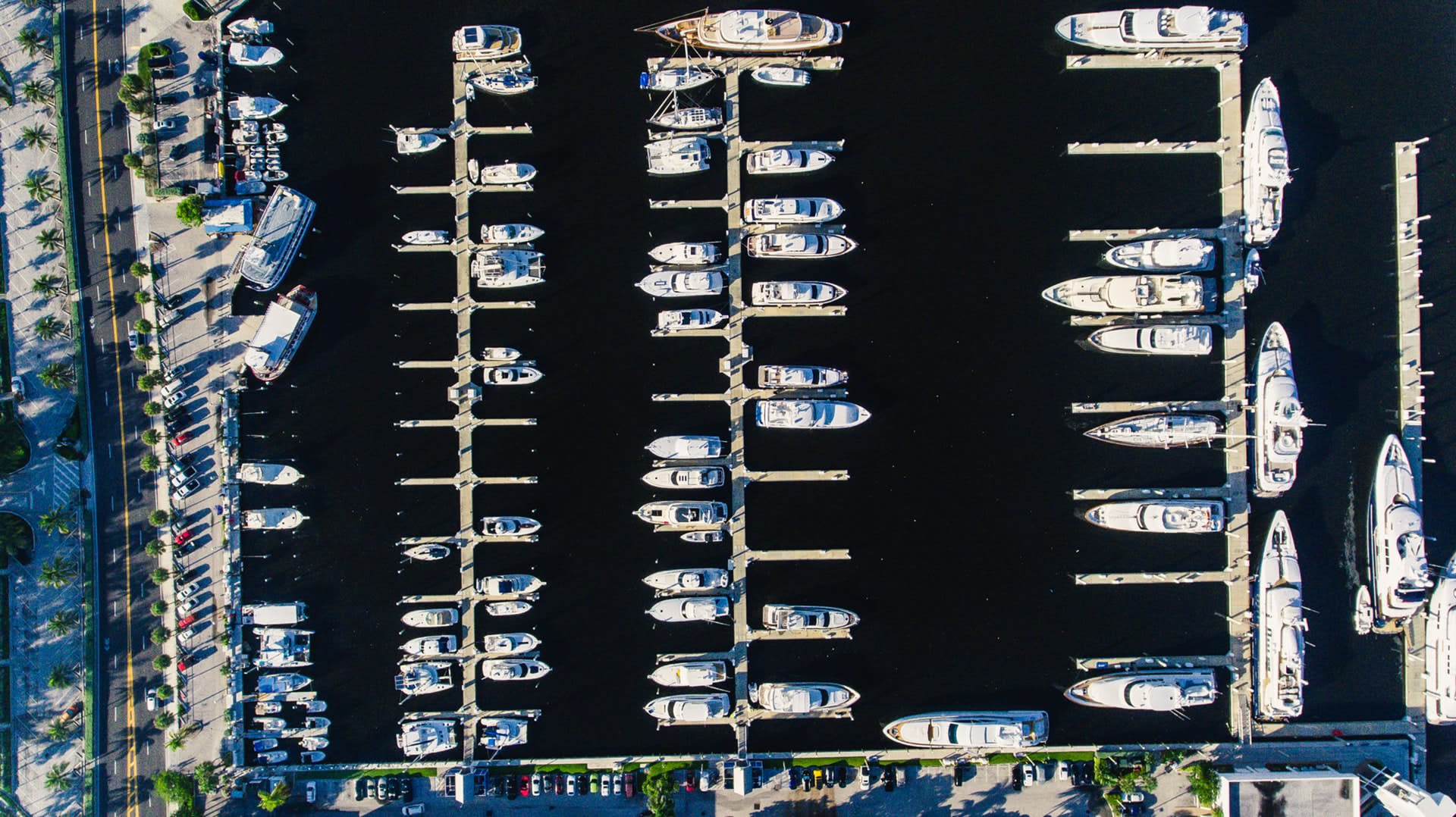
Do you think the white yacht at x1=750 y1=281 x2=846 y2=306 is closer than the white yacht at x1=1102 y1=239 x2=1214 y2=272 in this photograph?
No

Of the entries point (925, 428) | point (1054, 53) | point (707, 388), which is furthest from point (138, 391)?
point (1054, 53)

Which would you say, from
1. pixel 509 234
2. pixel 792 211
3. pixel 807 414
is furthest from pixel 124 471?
pixel 792 211

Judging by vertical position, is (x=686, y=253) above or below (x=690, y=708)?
above

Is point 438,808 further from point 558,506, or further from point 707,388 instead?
point 707,388

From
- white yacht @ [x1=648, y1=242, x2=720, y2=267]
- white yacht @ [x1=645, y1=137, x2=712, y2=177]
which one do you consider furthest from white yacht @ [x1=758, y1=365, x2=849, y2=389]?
white yacht @ [x1=645, y1=137, x2=712, y2=177]

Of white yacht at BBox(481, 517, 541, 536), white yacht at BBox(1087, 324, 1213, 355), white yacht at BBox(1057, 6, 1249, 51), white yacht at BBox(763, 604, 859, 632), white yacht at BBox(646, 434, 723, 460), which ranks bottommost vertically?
white yacht at BBox(763, 604, 859, 632)

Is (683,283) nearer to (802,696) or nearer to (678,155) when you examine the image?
(678,155)

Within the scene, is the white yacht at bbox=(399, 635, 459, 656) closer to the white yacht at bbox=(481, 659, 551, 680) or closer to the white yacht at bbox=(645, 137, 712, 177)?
the white yacht at bbox=(481, 659, 551, 680)
